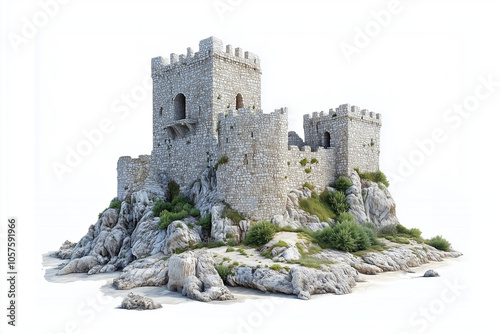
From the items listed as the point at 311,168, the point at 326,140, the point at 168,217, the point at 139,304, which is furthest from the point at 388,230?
the point at 139,304

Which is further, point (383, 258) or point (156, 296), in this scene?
point (383, 258)

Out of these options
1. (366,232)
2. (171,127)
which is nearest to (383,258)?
(366,232)

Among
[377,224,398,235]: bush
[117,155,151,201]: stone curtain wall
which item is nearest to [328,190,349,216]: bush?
[377,224,398,235]: bush

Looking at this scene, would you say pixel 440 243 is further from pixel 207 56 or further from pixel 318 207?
pixel 207 56

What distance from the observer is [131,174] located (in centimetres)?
3325

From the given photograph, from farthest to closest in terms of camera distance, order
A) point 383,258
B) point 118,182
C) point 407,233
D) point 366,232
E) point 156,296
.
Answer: point 118,182, point 407,233, point 366,232, point 383,258, point 156,296

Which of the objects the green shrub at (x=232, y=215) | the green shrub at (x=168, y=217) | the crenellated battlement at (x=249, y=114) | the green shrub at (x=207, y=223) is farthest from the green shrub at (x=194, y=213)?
the crenellated battlement at (x=249, y=114)

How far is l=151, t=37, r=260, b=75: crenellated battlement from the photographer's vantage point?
102 feet

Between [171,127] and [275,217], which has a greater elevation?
[171,127]

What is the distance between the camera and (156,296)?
2069cm

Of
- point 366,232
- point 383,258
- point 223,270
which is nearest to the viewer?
point 223,270

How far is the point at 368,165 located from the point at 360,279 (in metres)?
13.4

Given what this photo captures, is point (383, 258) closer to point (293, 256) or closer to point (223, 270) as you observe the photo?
point (293, 256)

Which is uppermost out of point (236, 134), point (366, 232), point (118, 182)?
point (236, 134)
